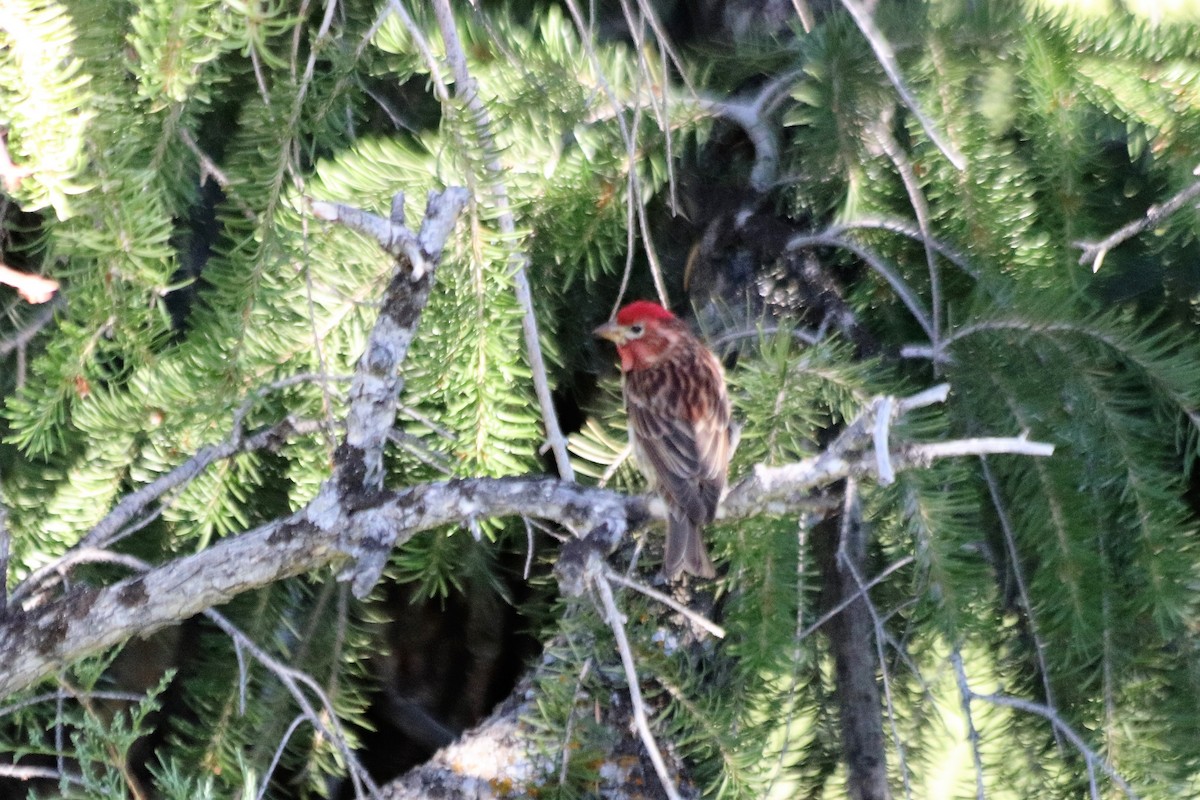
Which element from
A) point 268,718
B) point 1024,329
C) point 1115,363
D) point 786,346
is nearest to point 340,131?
point 786,346

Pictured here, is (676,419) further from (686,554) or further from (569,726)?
(569,726)

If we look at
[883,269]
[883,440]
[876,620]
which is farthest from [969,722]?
[883,269]

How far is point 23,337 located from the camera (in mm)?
1935

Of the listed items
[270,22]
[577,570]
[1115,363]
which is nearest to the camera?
[270,22]

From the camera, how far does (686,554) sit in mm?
1813

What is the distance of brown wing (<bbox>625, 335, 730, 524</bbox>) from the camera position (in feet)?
6.19

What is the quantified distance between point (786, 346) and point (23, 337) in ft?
4.18

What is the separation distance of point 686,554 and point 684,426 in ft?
1.84

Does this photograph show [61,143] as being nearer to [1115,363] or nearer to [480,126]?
[480,126]

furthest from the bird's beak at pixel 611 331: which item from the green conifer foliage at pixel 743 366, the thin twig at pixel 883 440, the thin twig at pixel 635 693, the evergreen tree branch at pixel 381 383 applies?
the thin twig at pixel 883 440

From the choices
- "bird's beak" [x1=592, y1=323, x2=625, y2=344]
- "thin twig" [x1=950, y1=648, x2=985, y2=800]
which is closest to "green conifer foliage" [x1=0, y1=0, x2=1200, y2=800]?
"thin twig" [x1=950, y1=648, x2=985, y2=800]

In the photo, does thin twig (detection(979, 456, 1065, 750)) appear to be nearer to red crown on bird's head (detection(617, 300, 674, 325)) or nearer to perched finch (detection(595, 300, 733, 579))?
perched finch (detection(595, 300, 733, 579))

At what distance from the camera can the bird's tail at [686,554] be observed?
1.75m

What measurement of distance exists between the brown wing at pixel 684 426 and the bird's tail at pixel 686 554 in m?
0.03
